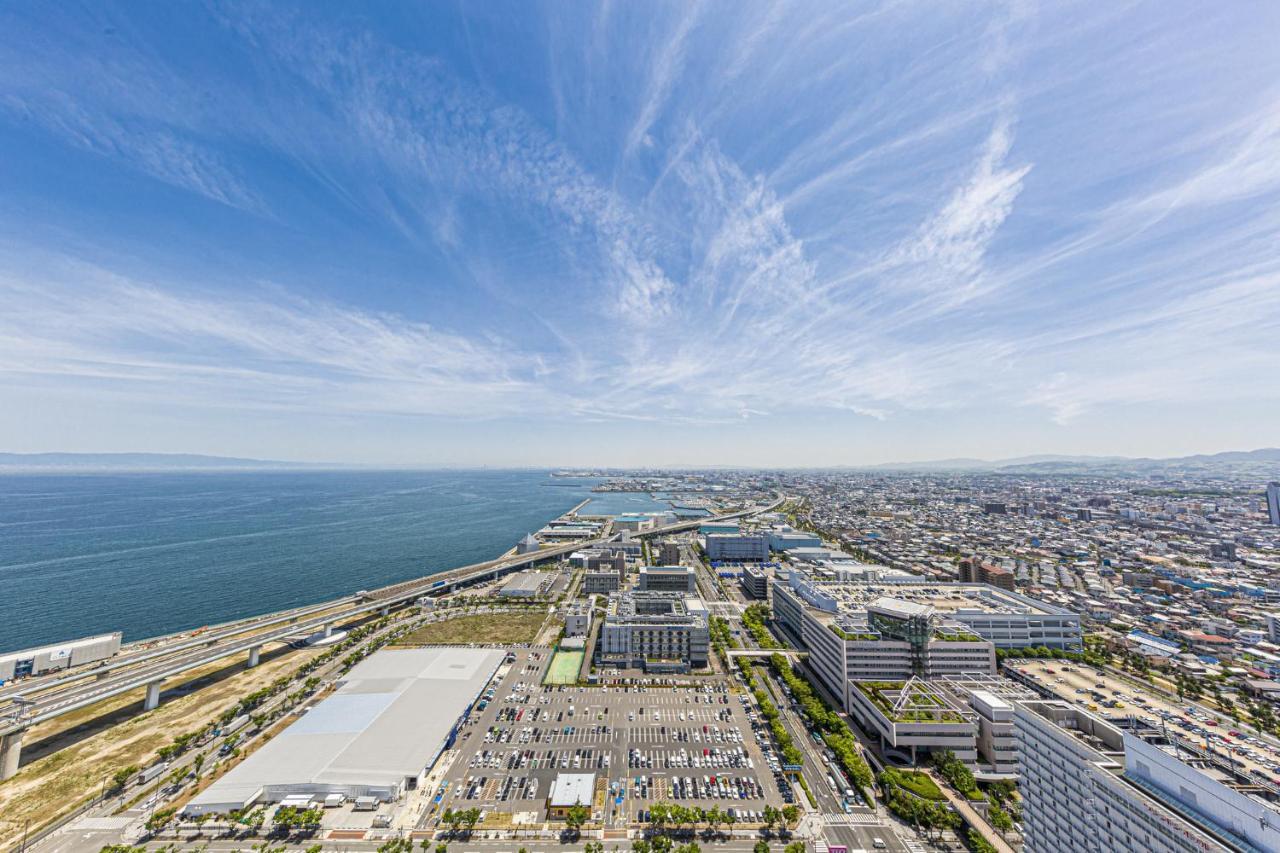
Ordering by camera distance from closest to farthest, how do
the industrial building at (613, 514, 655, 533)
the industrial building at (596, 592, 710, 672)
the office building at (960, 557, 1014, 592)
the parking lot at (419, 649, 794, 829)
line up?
1. the parking lot at (419, 649, 794, 829)
2. the industrial building at (596, 592, 710, 672)
3. the office building at (960, 557, 1014, 592)
4. the industrial building at (613, 514, 655, 533)

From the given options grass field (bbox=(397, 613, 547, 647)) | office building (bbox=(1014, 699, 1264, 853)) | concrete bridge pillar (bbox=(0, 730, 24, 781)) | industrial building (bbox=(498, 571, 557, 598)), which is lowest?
grass field (bbox=(397, 613, 547, 647))

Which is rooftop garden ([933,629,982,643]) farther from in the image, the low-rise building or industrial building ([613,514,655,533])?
industrial building ([613,514,655,533])

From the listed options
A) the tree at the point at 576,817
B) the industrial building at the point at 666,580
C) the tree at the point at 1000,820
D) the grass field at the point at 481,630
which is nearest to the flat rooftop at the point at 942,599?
the industrial building at the point at 666,580

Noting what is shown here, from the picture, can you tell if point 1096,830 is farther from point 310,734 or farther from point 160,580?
point 160,580

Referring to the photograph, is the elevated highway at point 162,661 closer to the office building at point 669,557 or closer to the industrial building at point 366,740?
the industrial building at point 366,740

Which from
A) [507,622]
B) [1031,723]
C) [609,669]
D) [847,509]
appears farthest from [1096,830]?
[847,509]

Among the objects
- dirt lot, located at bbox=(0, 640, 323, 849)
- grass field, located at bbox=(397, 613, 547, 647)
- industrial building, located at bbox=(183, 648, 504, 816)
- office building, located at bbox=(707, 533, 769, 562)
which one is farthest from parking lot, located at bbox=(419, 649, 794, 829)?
office building, located at bbox=(707, 533, 769, 562)

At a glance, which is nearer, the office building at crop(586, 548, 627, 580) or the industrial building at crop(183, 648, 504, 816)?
the industrial building at crop(183, 648, 504, 816)
